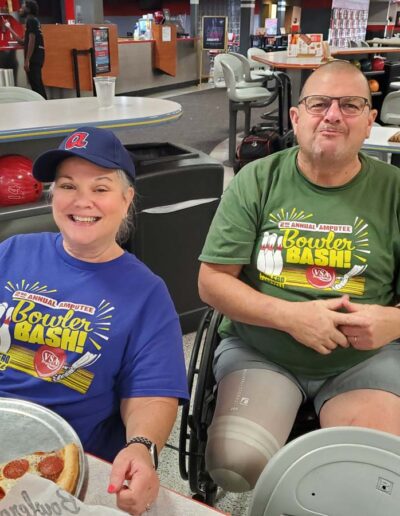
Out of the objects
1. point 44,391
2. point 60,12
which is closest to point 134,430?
point 44,391

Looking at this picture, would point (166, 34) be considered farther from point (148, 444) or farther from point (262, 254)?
point (148, 444)

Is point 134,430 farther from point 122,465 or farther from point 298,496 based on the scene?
point 298,496

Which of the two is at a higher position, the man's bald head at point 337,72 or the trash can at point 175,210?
the man's bald head at point 337,72

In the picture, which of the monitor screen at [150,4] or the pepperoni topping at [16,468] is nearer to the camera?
the pepperoni topping at [16,468]

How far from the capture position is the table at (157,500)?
0.79m

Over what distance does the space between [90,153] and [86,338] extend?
410 mm

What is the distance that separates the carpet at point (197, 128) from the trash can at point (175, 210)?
2841 millimetres

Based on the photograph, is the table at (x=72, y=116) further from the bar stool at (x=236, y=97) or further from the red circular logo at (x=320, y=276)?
the bar stool at (x=236, y=97)

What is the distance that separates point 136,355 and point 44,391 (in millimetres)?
230

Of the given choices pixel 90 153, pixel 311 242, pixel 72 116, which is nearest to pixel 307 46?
pixel 72 116

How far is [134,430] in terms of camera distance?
1.03 metres

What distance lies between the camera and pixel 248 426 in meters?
1.28

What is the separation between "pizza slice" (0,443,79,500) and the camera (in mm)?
776

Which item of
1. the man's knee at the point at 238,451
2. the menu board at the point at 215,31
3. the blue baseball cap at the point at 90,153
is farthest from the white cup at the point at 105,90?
the menu board at the point at 215,31
